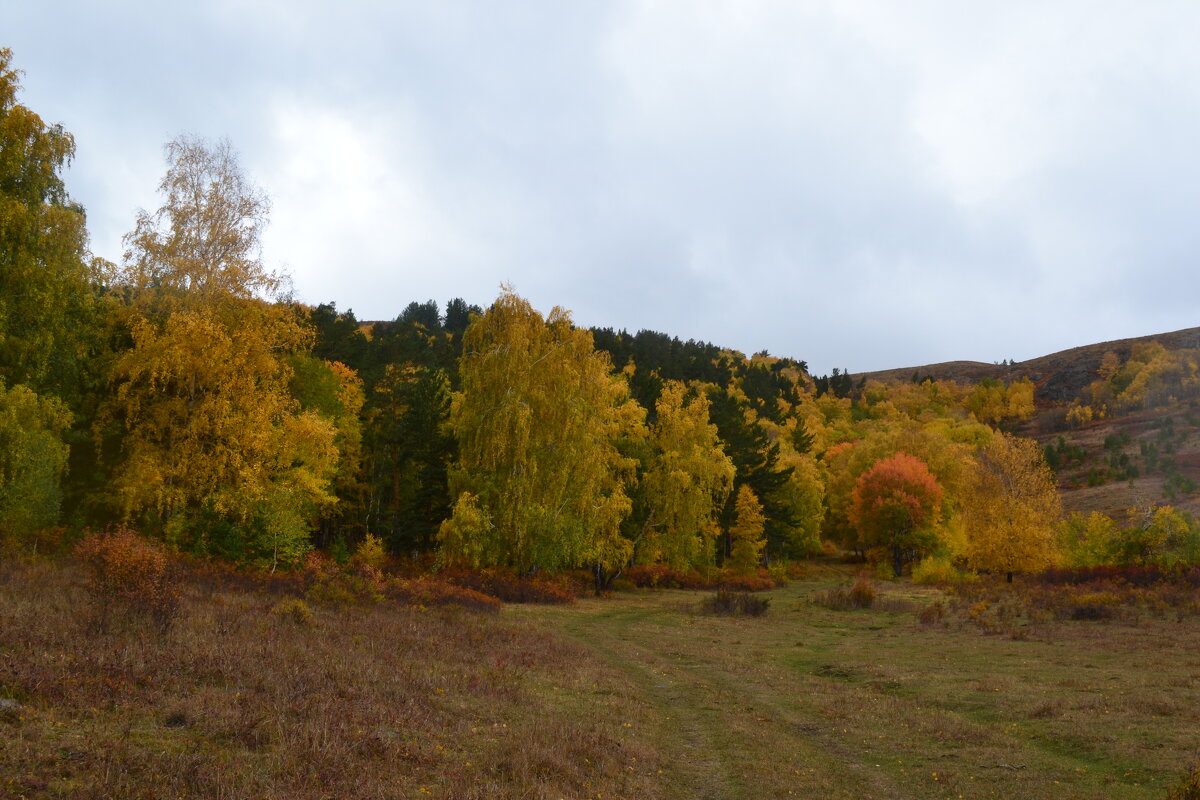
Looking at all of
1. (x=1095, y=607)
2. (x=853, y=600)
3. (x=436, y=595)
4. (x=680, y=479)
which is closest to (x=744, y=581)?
(x=680, y=479)

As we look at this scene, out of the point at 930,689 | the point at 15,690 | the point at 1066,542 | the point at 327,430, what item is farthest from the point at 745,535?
the point at 15,690

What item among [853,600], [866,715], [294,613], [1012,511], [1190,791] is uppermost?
[1012,511]

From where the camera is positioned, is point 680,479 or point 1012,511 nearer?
point 680,479

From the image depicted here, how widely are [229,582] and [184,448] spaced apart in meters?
7.94

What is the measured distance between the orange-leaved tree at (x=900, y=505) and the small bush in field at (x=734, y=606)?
121 feet

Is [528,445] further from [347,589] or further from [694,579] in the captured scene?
[694,579]

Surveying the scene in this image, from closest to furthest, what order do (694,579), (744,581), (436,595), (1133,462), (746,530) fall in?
(436,595) < (694,579) < (744,581) < (746,530) < (1133,462)

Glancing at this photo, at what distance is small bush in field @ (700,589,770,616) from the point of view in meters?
35.2

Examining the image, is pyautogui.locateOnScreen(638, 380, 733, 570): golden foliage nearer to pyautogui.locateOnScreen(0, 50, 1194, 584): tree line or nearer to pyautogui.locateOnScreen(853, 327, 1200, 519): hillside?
pyautogui.locateOnScreen(0, 50, 1194, 584): tree line

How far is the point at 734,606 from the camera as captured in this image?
3559 cm

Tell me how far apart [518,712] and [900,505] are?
2453 inches

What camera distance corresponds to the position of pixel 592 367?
3888 cm

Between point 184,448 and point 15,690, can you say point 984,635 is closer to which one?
point 15,690

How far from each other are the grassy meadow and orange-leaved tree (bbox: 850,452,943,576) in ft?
148
